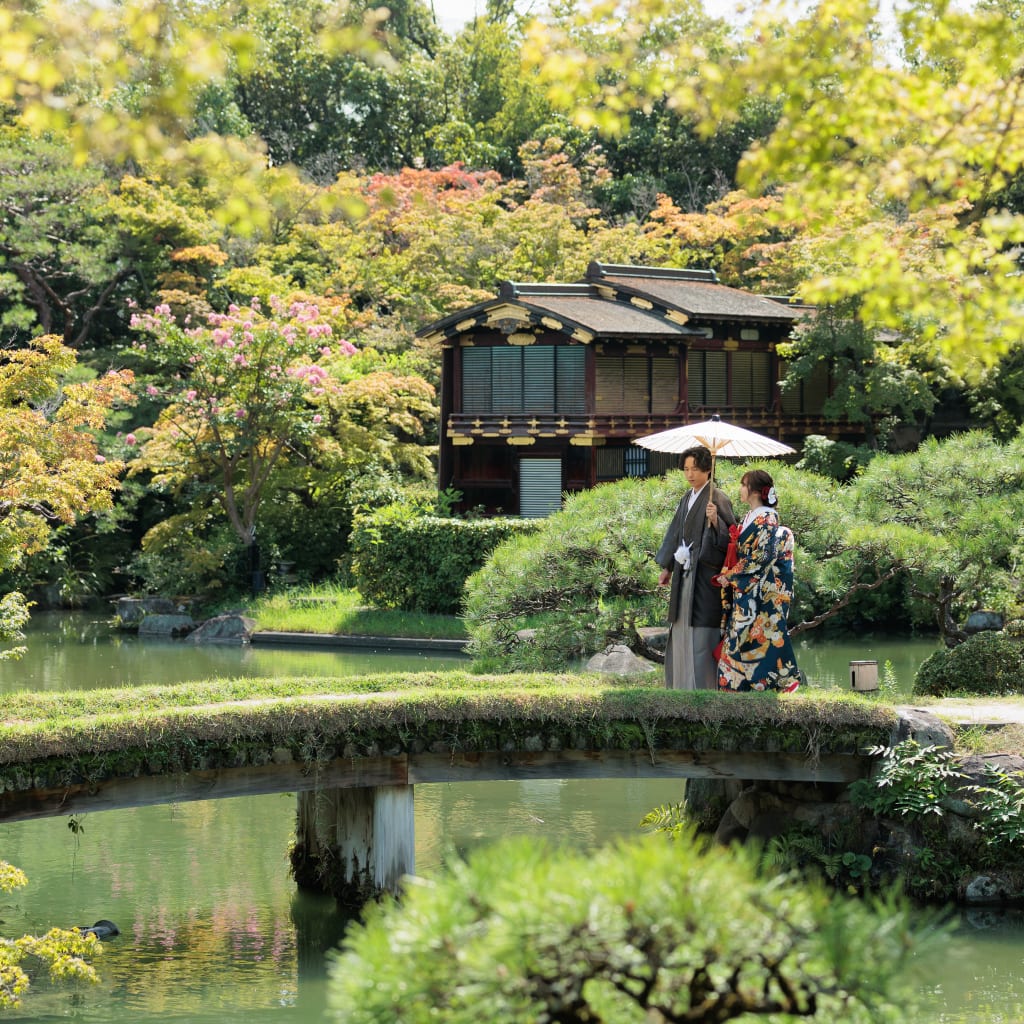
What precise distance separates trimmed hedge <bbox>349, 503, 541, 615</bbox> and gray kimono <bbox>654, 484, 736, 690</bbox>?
48.3 feet

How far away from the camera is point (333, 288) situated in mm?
33375

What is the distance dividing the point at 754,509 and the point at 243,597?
63.9 feet

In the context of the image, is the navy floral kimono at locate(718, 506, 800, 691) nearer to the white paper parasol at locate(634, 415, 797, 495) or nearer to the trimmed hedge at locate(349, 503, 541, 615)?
the white paper parasol at locate(634, 415, 797, 495)

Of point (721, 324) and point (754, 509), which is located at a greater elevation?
point (721, 324)

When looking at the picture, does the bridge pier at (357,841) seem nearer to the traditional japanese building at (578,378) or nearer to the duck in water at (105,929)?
the duck in water at (105,929)

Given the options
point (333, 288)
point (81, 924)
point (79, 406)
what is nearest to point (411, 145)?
point (333, 288)

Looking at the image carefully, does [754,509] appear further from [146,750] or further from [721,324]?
[721,324]

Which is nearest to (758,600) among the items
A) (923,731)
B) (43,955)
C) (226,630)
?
(923,731)

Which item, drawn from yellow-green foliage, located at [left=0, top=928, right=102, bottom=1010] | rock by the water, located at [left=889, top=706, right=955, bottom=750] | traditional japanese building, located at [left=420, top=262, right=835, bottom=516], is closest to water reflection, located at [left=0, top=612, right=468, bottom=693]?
traditional japanese building, located at [left=420, top=262, right=835, bottom=516]

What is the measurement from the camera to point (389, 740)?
900 centimetres

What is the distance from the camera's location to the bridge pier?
30.1 feet

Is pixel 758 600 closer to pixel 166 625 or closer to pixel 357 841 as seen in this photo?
pixel 357 841

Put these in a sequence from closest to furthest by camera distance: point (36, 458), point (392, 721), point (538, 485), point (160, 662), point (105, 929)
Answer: point (392, 721) < point (105, 929) < point (36, 458) < point (160, 662) < point (538, 485)

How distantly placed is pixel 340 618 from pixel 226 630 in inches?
88.1
